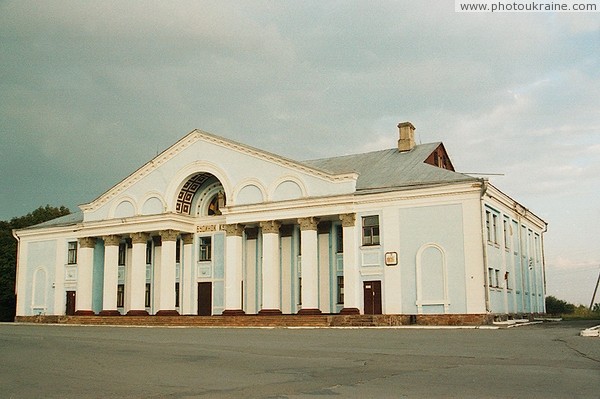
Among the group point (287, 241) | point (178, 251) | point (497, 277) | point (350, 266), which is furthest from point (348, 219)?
point (178, 251)

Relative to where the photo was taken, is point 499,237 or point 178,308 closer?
point 499,237

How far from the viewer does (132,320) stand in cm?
3922

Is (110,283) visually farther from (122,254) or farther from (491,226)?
(491,226)

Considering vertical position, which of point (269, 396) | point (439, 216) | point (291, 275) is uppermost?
point (439, 216)

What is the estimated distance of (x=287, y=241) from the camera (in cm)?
3816

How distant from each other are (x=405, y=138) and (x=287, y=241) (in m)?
9.74

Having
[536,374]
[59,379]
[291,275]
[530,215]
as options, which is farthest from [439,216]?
[59,379]

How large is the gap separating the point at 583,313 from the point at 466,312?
2314cm

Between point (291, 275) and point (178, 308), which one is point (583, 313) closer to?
point (291, 275)

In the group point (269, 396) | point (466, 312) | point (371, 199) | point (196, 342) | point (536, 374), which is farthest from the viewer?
point (371, 199)

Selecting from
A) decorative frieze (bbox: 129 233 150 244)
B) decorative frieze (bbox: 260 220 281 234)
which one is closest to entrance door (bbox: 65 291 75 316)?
decorative frieze (bbox: 129 233 150 244)

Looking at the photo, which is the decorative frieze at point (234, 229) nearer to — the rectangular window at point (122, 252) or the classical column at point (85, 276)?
the rectangular window at point (122, 252)

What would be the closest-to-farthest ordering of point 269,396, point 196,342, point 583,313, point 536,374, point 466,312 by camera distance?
point 269,396 < point 536,374 < point 196,342 < point 466,312 < point 583,313

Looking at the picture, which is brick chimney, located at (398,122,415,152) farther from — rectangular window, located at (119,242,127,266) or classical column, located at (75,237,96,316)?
classical column, located at (75,237,96,316)
